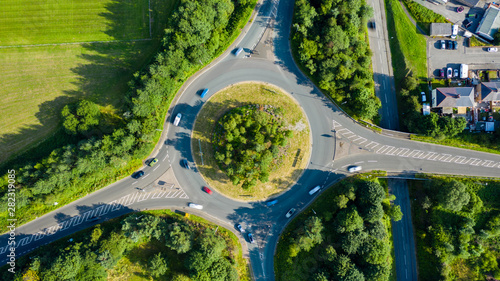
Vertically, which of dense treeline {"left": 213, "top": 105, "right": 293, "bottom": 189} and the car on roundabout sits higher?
dense treeline {"left": 213, "top": 105, "right": 293, "bottom": 189}

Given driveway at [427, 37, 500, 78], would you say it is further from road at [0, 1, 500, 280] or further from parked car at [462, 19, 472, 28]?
road at [0, 1, 500, 280]

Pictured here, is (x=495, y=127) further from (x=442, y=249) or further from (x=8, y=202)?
(x=8, y=202)

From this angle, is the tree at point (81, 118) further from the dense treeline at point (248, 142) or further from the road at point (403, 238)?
the road at point (403, 238)

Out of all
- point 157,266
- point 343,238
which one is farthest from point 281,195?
point 157,266

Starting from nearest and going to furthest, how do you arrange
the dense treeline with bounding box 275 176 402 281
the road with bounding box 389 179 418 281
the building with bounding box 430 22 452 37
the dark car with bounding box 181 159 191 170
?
the dense treeline with bounding box 275 176 402 281
the road with bounding box 389 179 418 281
the dark car with bounding box 181 159 191 170
the building with bounding box 430 22 452 37

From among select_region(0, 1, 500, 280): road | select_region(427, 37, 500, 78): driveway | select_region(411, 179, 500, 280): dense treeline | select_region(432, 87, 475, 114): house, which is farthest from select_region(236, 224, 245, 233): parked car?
select_region(427, 37, 500, 78): driveway

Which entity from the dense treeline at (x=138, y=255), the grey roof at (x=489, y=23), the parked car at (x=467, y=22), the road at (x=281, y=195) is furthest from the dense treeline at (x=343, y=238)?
the grey roof at (x=489, y=23)

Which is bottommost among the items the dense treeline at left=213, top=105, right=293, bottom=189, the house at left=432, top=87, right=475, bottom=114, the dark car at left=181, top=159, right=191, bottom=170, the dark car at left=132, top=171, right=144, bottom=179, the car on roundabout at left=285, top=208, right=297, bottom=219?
the car on roundabout at left=285, top=208, right=297, bottom=219
